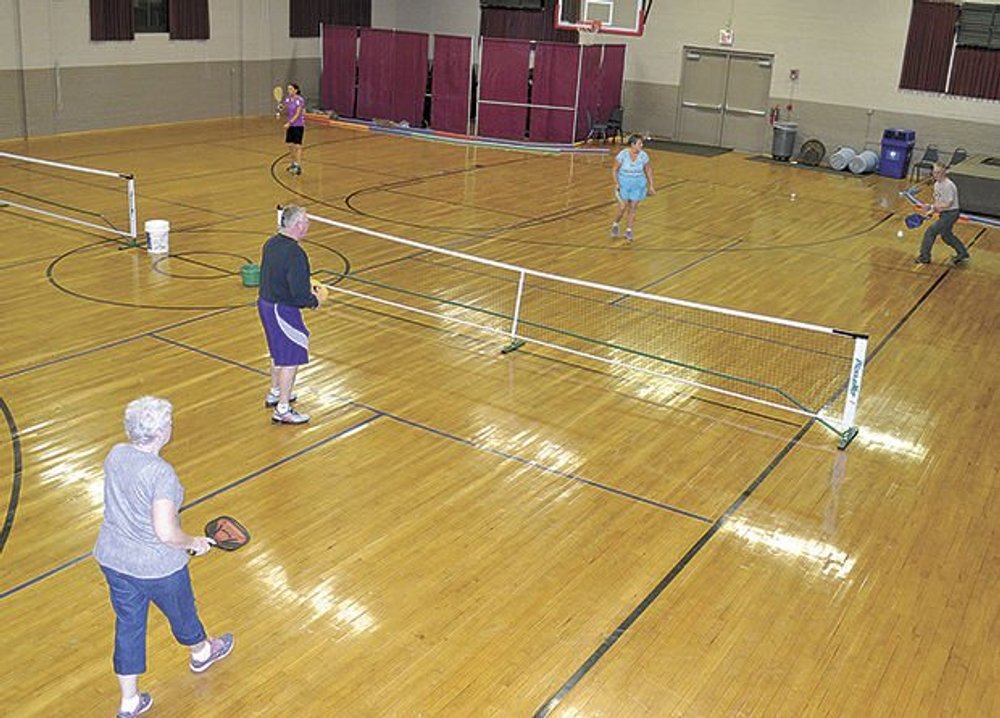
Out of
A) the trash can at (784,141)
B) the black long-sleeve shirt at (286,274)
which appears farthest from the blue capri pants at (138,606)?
the trash can at (784,141)

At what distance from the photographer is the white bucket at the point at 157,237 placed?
13.5 m

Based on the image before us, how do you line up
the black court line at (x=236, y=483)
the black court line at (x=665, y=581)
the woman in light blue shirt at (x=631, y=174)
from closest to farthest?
the black court line at (x=665, y=581) → the black court line at (x=236, y=483) → the woman in light blue shirt at (x=631, y=174)

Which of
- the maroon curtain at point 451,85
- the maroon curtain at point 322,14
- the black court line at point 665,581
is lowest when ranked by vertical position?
the black court line at point 665,581

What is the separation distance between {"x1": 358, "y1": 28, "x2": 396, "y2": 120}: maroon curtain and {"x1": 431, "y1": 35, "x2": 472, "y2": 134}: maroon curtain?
1.41 metres

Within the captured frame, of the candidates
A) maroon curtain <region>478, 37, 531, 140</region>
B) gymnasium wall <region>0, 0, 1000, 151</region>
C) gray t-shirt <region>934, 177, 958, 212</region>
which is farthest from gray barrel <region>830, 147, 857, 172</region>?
gray t-shirt <region>934, 177, 958, 212</region>

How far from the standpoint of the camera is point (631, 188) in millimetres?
15477

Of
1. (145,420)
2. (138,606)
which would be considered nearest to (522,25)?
(145,420)

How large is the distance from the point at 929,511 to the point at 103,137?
69.6 ft

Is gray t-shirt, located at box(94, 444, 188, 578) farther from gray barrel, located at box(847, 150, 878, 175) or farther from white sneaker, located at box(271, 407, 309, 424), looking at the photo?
gray barrel, located at box(847, 150, 878, 175)

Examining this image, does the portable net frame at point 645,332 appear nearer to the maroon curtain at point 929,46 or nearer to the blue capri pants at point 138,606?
the blue capri pants at point 138,606

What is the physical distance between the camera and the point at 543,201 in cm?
1903

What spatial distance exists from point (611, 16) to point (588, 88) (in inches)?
74.6

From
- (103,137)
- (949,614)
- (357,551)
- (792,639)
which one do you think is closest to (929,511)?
(949,614)

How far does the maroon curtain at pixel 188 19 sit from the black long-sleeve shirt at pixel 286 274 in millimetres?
19623
